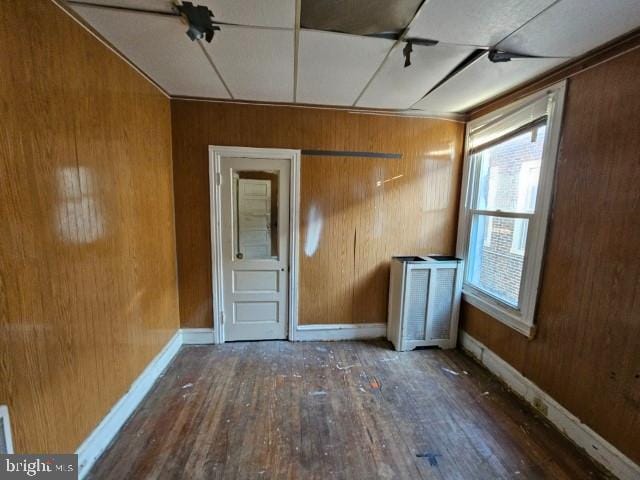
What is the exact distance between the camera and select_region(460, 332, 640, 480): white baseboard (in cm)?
148

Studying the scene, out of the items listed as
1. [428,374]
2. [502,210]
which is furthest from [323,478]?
[502,210]

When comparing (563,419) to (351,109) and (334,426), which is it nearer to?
(334,426)

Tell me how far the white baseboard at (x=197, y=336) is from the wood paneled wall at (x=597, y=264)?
2.95 m

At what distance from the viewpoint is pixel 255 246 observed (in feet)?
9.27

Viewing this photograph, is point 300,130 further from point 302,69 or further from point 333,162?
point 302,69

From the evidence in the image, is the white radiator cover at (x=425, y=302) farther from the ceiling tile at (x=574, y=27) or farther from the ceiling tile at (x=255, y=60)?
the ceiling tile at (x=255, y=60)

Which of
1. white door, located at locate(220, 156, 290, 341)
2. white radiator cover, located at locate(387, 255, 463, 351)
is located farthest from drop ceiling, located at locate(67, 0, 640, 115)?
white radiator cover, located at locate(387, 255, 463, 351)

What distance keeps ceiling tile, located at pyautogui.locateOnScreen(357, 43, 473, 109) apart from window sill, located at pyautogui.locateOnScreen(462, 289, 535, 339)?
2.01m

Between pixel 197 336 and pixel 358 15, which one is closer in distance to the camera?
pixel 358 15

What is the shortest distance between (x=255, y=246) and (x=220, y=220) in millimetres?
441

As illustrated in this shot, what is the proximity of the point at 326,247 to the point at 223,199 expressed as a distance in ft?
3.86

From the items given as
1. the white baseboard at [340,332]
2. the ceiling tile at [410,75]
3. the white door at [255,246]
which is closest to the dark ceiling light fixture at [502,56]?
the ceiling tile at [410,75]

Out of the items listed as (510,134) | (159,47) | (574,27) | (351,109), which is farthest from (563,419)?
(159,47)

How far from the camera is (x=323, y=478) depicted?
1451 millimetres
